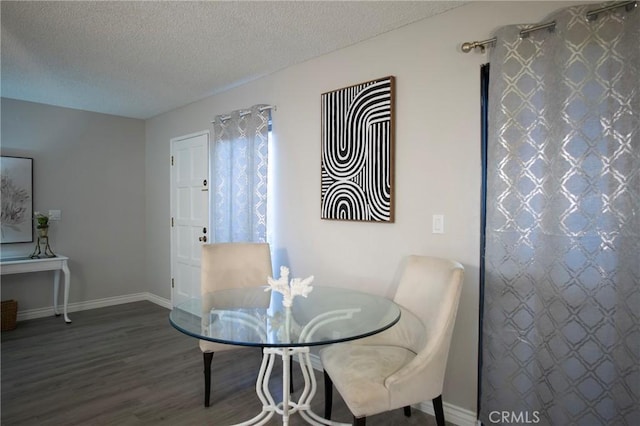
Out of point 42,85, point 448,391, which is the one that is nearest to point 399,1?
point 448,391

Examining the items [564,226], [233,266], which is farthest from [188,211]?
[564,226]

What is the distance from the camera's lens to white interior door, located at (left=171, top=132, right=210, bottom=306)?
4070 millimetres

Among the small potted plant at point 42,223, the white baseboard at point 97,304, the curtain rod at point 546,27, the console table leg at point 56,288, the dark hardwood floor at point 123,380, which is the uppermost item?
the curtain rod at point 546,27

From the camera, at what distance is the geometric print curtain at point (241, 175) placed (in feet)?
10.7

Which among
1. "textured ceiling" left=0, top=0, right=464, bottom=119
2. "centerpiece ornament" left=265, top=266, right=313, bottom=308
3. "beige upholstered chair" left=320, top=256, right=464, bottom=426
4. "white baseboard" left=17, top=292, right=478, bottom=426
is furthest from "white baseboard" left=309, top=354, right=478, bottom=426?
"textured ceiling" left=0, top=0, right=464, bottom=119

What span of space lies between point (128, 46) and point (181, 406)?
252cm

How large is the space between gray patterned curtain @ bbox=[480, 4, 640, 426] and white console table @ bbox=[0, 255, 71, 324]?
421 centimetres

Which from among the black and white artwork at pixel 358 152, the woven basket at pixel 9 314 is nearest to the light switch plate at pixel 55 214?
the woven basket at pixel 9 314

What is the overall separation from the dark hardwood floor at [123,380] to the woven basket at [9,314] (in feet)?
0.28

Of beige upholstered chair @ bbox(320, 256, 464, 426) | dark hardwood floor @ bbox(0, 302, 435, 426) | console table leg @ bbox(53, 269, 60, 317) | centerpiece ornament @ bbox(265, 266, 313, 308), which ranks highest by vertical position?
centerpiece ornament @ bbox(265, 266, 313, 308)

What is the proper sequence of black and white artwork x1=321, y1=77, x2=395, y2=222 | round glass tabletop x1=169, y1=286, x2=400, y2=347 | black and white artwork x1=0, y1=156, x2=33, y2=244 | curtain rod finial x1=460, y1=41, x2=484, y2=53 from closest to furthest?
round glass tabletop x1=169, y1=286, x2=400, y2=347 → curtain rod finial x1=460, y1=41, x2=484, y2=53 → black and white artwork x1=321, y1=77, x2=395, y2=222 → black and white artwork x1=0, y1=156, x2=33, y2=244

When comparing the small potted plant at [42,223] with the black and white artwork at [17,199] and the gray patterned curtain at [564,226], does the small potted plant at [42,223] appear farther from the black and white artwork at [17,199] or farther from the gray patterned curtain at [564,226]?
the gray patterned curtain at [564,226]

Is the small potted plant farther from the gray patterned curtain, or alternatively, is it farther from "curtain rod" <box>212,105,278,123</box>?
the gray patterned curtain

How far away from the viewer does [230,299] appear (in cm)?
220
